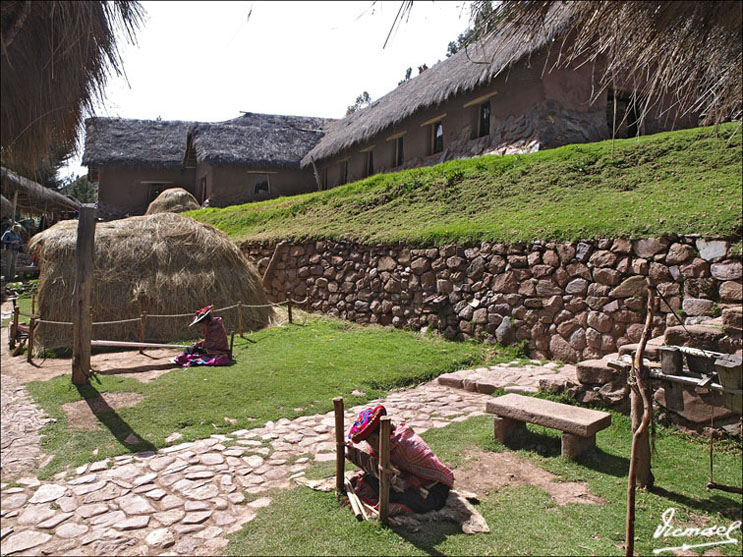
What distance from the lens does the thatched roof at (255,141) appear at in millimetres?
21500

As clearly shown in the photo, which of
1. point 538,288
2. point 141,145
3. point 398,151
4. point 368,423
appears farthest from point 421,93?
point 141,145

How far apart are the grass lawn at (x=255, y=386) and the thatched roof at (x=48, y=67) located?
2.99 metres

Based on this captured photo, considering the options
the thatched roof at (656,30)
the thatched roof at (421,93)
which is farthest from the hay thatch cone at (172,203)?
the thatched roof at (656,30)

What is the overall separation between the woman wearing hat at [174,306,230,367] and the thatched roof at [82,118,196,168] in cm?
1662

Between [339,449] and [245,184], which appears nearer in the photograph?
[339,449]

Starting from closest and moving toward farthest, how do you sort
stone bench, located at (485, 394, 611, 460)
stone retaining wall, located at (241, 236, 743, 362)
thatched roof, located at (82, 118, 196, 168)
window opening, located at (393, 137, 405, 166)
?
stone bench, located at (485, 394, 611, 460), stone retaining wall, located at (241, 236, 743, 362), window opening, located at (393, 137, 405, 166), thatched roof, located at (82, 118, 196, 168)

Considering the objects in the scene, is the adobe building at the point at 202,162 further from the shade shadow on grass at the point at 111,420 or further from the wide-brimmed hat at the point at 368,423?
the wide-brimmed hat at the point at 368,423

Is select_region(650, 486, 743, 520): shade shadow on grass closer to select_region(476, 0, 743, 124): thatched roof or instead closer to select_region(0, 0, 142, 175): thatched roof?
select_region(476, 0, 743, 124): thatched roof

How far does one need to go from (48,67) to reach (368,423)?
3051mm

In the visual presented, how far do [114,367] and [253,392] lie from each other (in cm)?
299

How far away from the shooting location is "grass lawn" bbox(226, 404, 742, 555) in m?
3.16

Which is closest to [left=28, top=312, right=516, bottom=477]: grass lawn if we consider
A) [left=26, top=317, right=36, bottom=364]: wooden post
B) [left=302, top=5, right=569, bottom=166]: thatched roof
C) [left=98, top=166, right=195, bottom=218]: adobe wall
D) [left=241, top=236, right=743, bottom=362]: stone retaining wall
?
[left=241, top=236, right=743, bottom=362]: stone retaining wall

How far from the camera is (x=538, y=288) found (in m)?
7.58

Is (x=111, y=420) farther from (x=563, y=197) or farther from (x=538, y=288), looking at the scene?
(x=563, y=197)
